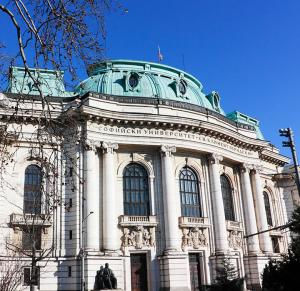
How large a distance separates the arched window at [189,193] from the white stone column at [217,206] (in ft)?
4.38

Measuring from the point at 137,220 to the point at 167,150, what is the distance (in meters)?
6.25

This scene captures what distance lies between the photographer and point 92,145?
3362 centimetres

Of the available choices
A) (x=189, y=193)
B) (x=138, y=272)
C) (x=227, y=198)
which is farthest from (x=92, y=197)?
(x=227, y=198)

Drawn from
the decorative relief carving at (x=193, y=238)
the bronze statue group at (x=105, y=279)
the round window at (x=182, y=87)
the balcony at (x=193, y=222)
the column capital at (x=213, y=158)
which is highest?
the round window at (x=182, y=87)

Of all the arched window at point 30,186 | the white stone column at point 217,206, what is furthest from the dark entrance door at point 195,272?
the arched window at point 30,186

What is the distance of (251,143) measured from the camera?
4294 centimetres

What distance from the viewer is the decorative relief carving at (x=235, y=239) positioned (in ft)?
125

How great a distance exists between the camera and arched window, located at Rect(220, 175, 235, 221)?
40.1 m

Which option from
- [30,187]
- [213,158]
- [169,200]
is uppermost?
[213,158]

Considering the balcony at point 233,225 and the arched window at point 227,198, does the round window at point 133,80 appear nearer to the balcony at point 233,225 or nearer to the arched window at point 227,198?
the arched window at point 227,198

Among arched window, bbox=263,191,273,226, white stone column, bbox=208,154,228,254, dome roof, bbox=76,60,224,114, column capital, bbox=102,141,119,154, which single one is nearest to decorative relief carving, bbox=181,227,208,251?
white stone column, bbox=208,154,228,254

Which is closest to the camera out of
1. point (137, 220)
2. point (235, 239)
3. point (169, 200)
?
point (137, 220)

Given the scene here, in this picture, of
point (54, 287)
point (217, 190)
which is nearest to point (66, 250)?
point (54, 287)

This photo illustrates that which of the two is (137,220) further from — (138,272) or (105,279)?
(105,279)
